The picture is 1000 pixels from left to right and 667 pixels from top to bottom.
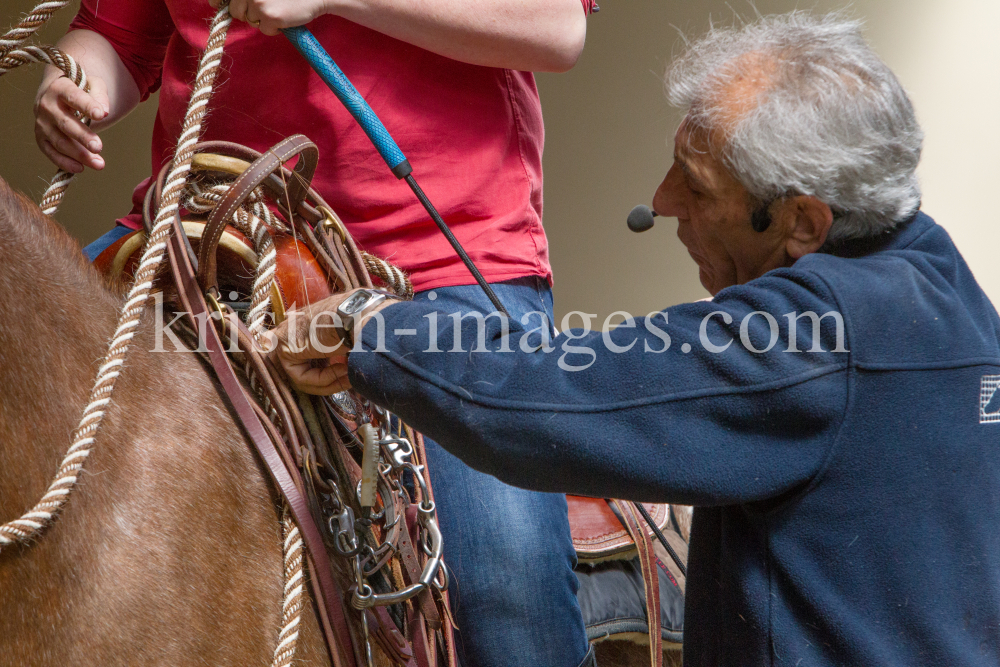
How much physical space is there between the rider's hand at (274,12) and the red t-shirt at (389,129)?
14cm

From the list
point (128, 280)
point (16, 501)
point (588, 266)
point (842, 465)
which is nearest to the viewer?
point (16, 501)

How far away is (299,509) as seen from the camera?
0.83m

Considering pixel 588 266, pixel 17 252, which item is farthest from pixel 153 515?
pixel 588 266

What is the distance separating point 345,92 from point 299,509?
478 mm

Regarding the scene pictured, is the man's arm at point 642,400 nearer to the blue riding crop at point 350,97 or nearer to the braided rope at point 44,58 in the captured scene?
the blue riding crop at point 350,97

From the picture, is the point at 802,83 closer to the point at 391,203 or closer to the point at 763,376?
the point at 763,376

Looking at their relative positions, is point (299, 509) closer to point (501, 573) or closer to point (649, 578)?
point (501, 573)

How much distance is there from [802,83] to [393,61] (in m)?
0.53

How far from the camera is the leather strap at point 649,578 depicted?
4.34ft

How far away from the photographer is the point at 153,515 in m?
0.75

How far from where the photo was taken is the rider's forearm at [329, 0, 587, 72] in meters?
0.99

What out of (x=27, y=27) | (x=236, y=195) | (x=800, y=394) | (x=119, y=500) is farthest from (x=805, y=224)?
(x=27, y=27)

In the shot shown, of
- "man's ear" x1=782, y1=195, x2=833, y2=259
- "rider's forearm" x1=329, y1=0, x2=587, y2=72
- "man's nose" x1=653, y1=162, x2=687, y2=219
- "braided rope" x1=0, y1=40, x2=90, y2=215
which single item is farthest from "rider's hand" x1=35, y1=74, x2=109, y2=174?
"man's ear" x1=782, y1=195, x2=833, y2=259

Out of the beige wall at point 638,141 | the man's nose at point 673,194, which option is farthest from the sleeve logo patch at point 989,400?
the beige wall at point 638,141
